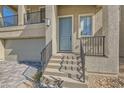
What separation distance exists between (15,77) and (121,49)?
7.37m

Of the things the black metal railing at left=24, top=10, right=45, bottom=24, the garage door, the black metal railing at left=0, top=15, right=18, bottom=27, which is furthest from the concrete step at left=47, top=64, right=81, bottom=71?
the black metal railing at left=0, top=15, right=18, bottom=27

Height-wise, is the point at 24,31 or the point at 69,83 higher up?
the point at 24,31

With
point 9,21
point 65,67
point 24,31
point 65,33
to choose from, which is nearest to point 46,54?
point 65,67

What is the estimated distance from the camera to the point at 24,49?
12.0m

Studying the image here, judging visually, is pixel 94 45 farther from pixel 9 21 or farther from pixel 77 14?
pixel 9 21

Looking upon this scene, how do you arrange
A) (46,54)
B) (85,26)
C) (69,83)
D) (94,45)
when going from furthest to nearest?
1. (85,26)
2. (94,45)
3. (46,54)
4. (69,83)

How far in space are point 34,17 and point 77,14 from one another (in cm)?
346

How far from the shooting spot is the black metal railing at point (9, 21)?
39.8 feet

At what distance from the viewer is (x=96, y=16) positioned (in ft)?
29.7

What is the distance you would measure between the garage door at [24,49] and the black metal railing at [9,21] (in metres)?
1.33

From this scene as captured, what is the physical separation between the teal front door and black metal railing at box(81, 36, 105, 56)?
3.52 ft

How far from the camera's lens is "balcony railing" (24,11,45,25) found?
1080 centimetres

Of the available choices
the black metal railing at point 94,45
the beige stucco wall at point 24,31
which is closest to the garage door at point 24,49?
the beige stucco wall at point 24,31

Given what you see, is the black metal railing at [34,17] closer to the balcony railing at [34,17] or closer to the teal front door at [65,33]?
the balcony railing at [34,17]
